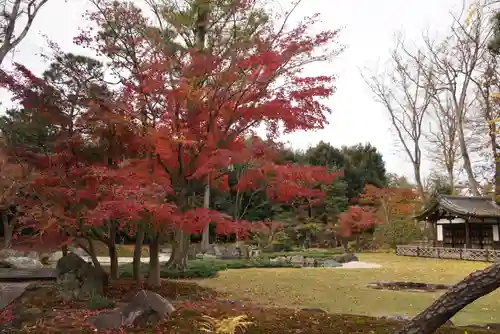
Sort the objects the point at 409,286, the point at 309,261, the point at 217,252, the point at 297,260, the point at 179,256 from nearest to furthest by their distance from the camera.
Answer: the point at 409,286 → the point at 179,256 → the point at 309,261 → the point at 297,260 → the point at 217,252

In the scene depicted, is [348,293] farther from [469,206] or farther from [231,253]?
[469,206]

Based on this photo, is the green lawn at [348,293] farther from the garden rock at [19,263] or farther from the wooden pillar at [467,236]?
the wooden pillar at [467,236]

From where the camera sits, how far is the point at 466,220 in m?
23.7

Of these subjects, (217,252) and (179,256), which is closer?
(179,256)

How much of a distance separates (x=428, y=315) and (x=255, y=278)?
11169 mm

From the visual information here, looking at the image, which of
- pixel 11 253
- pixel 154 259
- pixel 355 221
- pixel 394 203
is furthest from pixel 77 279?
pixel 394 203

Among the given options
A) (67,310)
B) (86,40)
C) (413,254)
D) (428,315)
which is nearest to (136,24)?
(86,40)

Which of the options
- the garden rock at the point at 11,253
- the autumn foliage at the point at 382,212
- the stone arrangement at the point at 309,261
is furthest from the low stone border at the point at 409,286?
the autumn foliage at the point at 382,212

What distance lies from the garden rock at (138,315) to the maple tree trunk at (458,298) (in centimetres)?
345

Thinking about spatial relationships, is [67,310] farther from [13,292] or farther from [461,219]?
[461,219]

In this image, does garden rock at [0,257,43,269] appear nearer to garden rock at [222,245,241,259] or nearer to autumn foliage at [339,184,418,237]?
garden rock at [222,245,241,259]

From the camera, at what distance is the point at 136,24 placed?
8.95m

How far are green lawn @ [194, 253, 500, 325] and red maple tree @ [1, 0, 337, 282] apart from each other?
2.43 metres

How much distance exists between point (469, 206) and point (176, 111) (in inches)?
802
